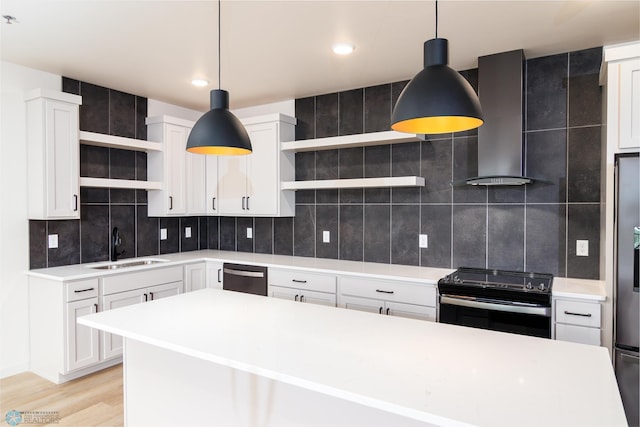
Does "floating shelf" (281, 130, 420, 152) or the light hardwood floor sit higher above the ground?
"floating shelf" (281, 130, 420, 152)

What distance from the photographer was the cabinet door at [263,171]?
4.21 meters

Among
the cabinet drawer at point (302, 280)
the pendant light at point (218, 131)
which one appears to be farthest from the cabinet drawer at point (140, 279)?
the pendant light at point (218, 131)

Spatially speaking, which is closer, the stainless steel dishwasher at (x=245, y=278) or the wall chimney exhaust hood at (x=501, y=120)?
the wall chimney exhaust hood at (x=501, y=120)

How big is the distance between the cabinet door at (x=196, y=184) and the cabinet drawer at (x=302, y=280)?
133 centimetres

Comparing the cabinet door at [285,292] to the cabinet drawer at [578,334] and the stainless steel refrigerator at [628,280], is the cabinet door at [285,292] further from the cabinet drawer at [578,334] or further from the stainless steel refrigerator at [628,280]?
the stainless steel refrigerator at [628,280]

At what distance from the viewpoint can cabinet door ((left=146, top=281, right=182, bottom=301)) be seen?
12.5 feet

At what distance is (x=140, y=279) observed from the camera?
12.2ft

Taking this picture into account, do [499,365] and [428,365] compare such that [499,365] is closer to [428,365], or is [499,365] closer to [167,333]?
[428,365]

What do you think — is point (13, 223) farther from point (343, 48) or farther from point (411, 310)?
point (411, 310)

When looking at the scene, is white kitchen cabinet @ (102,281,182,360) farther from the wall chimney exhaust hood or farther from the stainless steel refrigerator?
the stainless steel refrigerator

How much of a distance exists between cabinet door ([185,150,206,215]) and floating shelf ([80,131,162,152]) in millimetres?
415

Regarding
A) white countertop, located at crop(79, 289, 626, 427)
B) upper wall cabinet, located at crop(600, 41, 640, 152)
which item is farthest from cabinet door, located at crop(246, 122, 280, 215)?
upper wall cabinet, located at crop(600, 41, 640, 152)

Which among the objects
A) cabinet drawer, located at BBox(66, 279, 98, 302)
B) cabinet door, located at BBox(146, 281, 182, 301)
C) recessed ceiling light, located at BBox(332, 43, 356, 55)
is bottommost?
cabinet door, located at BBox(146, 281, 182, 301)

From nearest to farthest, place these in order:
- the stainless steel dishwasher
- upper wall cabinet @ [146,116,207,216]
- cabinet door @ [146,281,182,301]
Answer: cabinet door @ [146,281,182,301], the stainless steel dishwasher, upper wall cabinet @ [146,116,207,216]
